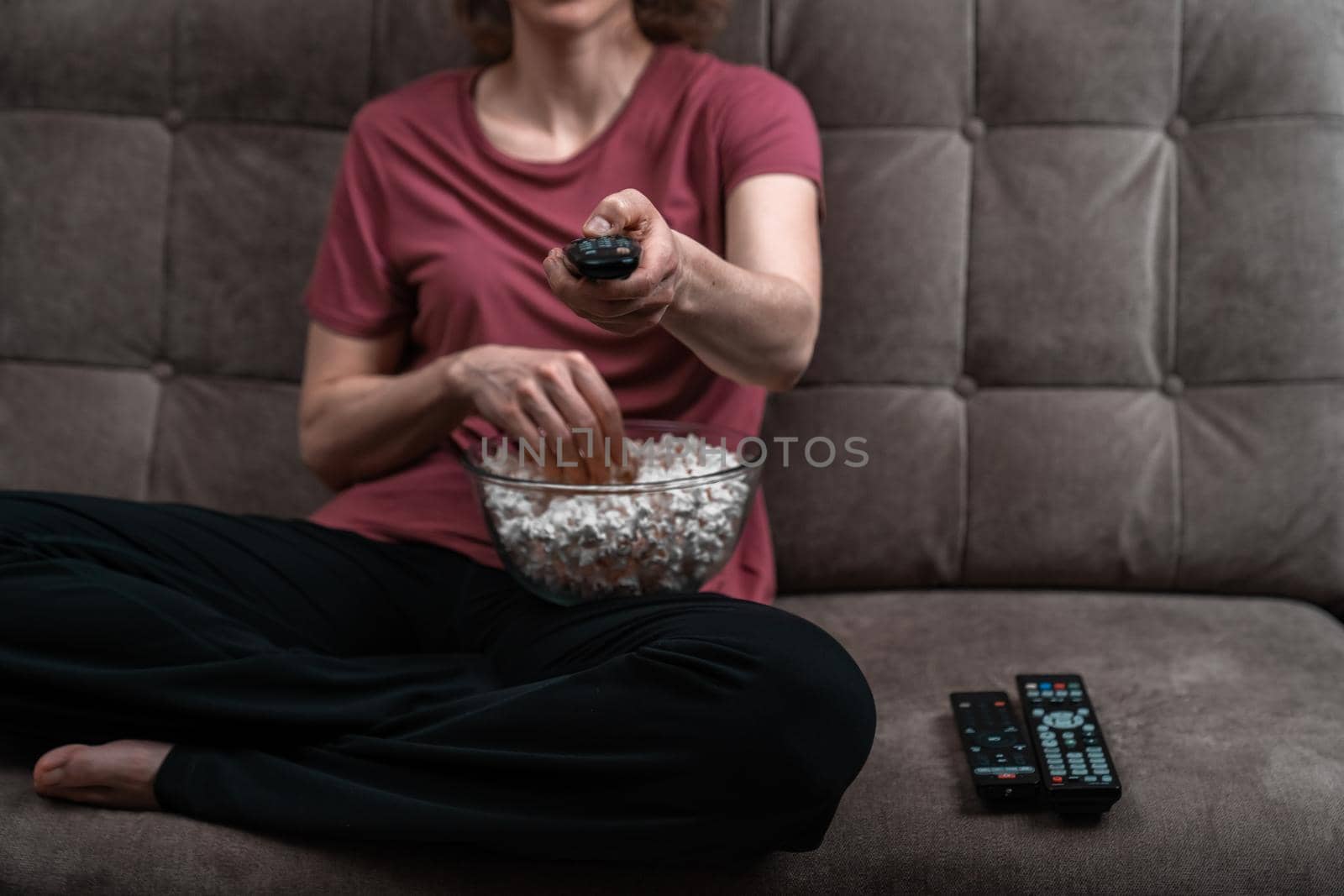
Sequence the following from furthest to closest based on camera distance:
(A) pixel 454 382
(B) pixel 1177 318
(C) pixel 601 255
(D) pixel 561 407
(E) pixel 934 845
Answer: (B) pixel 1177 318 → (A) pixel 454 382 → (D) pixel 561 407 → (E) pixel 934 845 → (C) pixel 601 255

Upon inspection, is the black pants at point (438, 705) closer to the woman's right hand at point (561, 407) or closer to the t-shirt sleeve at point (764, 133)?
the woman's right hand at point (561, 407)

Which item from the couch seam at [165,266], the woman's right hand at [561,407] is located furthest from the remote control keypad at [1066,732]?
the couch seam at [165,266]

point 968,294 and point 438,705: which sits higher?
point 968,294

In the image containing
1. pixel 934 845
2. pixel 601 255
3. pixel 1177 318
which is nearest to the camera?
pixel 601 255

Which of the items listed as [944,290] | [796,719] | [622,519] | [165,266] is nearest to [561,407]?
[622,519]

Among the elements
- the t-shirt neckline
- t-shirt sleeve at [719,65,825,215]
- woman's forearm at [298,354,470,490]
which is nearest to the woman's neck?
the t-shirt neckline

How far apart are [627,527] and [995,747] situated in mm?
359

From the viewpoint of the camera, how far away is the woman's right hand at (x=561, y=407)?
1.12m

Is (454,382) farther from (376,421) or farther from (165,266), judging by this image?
(165,266)

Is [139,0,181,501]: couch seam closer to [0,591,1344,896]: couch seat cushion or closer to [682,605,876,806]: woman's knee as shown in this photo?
[0,591,1344,896]: couch seat cushion

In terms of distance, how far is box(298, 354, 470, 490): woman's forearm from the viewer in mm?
1290

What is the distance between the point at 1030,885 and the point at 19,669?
0.82 metres

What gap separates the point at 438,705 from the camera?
41.0 inches

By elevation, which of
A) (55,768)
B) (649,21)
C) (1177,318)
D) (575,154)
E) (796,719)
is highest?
(649,21)
